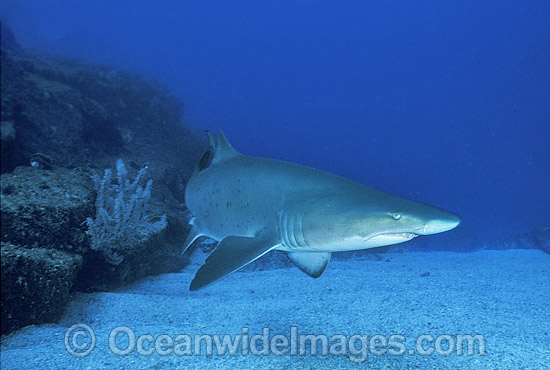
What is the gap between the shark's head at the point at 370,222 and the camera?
2.24m

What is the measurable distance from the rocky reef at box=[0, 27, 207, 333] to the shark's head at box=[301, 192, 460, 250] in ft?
8.66

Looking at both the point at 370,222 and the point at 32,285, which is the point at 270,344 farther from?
the point at 32,285

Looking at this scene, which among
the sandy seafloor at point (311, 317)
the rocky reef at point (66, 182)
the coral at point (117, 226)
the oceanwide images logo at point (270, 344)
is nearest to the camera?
the sandy seafloor at point (311, 317)

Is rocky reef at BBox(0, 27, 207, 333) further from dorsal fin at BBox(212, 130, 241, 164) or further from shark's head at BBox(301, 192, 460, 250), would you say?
shark's head at BBox(301, 192, 460, 250)

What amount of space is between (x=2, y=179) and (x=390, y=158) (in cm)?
14174

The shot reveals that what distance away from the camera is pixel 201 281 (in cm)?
245

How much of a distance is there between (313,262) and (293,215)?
0.70 metres

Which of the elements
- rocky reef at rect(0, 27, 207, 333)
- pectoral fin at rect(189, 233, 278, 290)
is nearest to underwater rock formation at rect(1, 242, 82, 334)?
rocky reef at rect(0, 27, 207, 333)

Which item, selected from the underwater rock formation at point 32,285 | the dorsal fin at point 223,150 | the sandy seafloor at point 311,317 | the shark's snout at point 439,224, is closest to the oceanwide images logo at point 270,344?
the sandy seafloor at point 311,317

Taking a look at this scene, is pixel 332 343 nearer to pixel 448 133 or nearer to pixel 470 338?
pixel 470 338

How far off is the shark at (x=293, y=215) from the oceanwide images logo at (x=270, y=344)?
0.61 m

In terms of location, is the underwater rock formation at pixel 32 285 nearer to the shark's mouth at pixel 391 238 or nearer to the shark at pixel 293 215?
the shark at pixel 293 215

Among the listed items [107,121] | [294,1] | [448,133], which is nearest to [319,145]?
[294,1]

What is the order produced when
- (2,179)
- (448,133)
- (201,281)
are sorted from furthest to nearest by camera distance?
(448,133), (2,179), (201,281)
